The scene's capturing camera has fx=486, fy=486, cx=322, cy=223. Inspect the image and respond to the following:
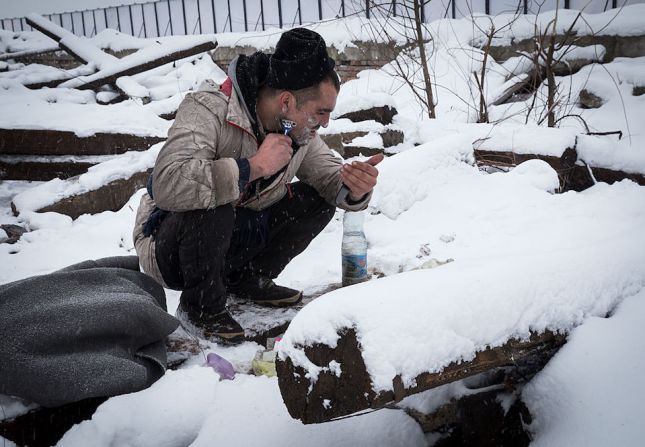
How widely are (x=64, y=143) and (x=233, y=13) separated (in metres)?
10.1

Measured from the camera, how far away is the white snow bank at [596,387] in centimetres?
118

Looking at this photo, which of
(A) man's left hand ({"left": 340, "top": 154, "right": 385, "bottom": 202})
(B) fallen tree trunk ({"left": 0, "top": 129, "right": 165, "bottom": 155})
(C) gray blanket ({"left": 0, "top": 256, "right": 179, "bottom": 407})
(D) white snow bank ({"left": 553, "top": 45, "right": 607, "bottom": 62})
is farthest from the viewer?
(D) white snow bank ({"left": 553, "top": 45, "right": 607, "bottom": 62})

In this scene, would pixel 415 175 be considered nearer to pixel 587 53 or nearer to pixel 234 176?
pixel 234 176

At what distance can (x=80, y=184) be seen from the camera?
4586mm

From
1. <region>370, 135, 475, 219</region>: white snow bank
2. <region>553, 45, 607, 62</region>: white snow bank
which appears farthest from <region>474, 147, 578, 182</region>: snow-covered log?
<region>553, 45, 607, 62</region>: white snow bank

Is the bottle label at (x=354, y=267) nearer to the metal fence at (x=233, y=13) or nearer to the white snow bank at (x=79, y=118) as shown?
the white snow bank at (x=79, y=118)

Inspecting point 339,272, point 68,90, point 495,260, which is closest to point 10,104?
point 68,90

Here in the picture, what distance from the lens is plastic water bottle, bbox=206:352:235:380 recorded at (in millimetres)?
1944

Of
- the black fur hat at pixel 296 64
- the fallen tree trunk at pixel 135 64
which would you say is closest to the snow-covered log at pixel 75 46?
the fallen tree trunk at pixel 135 64

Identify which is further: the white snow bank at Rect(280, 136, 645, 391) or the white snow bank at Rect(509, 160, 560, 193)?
the white snow bank at Rect(509, 160, 560, 193)

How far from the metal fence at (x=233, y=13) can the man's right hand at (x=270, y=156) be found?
7770mm

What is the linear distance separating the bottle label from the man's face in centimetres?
69

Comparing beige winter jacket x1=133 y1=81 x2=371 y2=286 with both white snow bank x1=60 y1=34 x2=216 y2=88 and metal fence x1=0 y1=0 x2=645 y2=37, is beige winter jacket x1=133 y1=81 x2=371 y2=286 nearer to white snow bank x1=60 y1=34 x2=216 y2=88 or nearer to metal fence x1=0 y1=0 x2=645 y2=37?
white snow bank x1=60 y1=34 x2=216 y2=88

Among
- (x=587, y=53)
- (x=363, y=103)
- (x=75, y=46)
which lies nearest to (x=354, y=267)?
(x=363, y=103)
